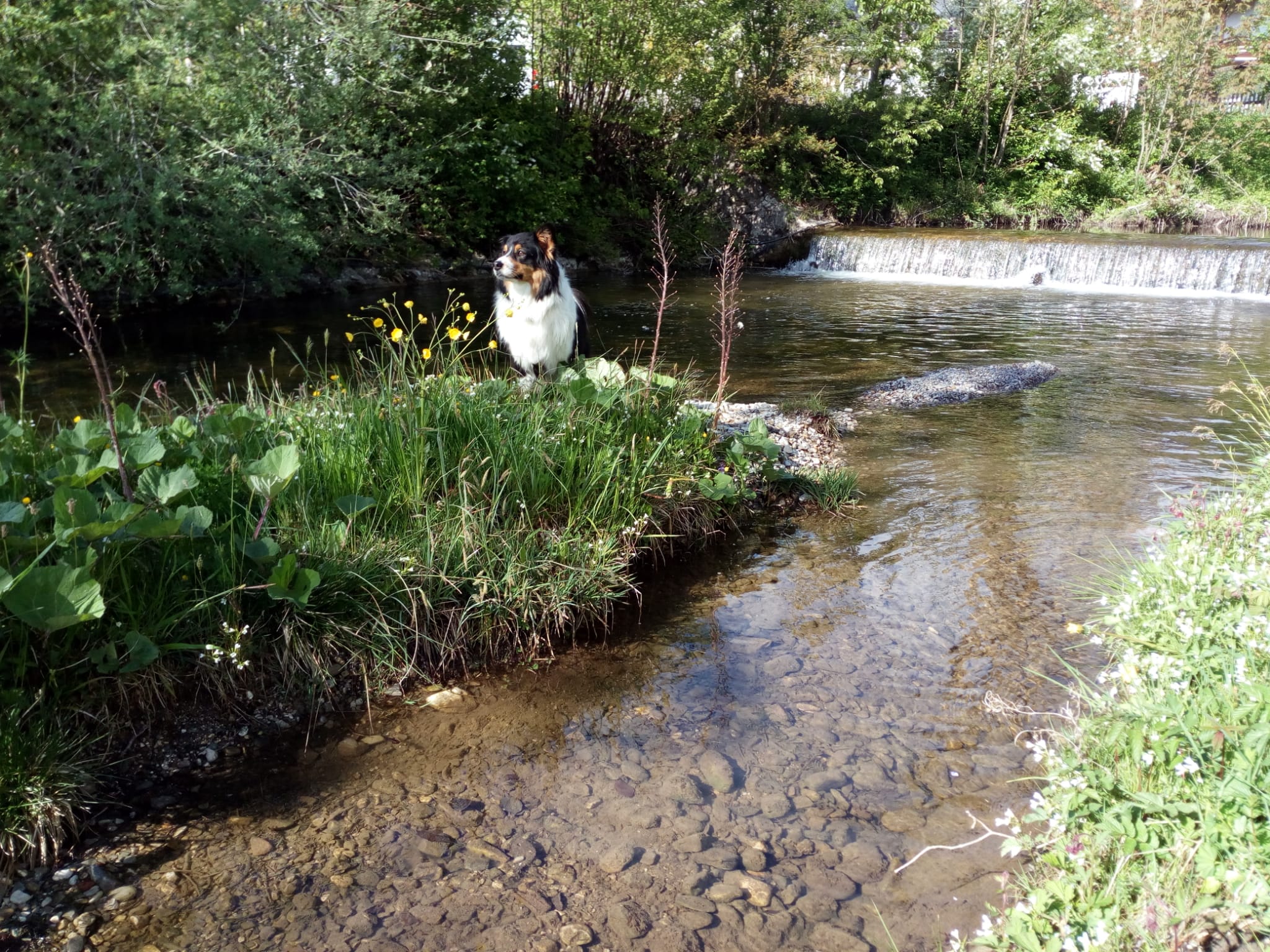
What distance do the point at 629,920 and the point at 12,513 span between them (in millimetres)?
2178

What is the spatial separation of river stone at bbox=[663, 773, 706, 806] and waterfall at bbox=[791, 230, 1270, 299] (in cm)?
1594

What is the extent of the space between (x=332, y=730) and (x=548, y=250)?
3840 millimetres

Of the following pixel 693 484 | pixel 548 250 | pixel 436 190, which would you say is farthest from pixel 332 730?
pixel 436 190

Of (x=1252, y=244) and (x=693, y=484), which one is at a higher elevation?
(x=1252, y=244)

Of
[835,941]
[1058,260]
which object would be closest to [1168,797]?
[835,941]

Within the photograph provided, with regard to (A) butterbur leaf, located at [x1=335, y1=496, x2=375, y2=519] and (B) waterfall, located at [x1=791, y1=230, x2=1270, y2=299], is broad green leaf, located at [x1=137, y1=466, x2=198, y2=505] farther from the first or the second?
(B) waterfall, located at [x1=791, y1=230, x2=1270, y2=299]

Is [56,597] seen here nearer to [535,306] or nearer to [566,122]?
[535,306]

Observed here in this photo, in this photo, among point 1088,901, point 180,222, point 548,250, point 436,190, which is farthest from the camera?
point 436,190

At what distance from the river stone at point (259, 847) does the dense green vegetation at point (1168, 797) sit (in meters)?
1.89

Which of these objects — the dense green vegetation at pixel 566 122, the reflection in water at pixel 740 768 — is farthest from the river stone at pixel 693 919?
the dense green vegetation at pixel 566 122

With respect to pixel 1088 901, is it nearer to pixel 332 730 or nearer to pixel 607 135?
pixel 332 730

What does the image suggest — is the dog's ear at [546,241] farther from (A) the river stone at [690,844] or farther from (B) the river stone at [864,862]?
(B) the river stone at [864,862]

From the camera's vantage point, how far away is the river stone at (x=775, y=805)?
9.27 feet

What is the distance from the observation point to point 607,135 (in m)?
20.1
